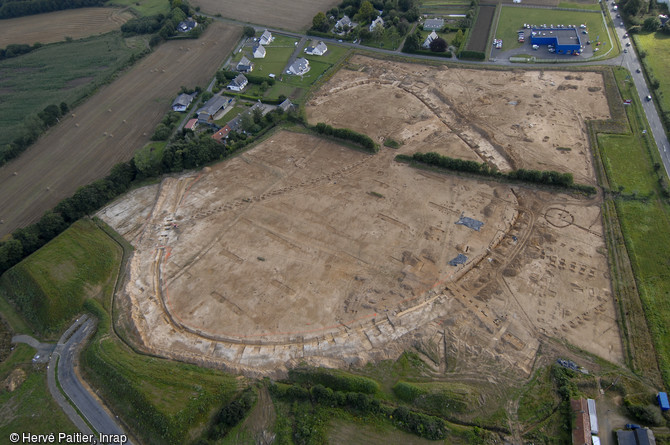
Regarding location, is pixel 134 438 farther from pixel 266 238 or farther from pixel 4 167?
pixel 4 167

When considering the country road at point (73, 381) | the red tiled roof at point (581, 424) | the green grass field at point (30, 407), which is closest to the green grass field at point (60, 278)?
the country road at point (73, 381)

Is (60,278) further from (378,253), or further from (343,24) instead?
(343,24)

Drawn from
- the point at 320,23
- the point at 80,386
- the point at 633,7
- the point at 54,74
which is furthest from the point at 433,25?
the point at 80,386

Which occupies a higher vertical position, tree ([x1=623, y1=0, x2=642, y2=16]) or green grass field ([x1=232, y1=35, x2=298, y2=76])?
tree ([x1=623, y1=0, x2=642, y2=16])

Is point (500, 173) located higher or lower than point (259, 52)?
lower

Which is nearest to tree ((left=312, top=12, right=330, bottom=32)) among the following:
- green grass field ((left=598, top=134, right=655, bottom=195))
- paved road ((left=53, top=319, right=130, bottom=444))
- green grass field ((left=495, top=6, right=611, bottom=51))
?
green grass field ((left=495, top=6, right=611, bottom=51))

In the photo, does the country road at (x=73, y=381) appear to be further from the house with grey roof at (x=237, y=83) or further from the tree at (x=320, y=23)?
the tree at (x=320, y=23)

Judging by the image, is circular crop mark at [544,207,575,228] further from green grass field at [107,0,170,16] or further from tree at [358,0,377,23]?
green grass field at [107,0,170,16]

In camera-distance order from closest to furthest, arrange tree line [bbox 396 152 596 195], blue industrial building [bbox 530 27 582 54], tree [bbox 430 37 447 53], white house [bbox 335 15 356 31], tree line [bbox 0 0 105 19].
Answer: tree line [bbox 396 152 596 195], blue industrial building [bbox 530 27 582 54], tree [bbox 430 37 447 53], white house [bbox 335 15 356 31], tree line [bbox 0 0 105 19]
